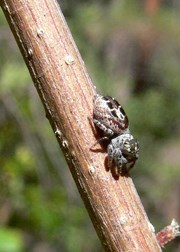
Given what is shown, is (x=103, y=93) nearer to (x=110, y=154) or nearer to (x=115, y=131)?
(x=115, y=131)

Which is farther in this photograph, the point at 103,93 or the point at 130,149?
the point at 103,93

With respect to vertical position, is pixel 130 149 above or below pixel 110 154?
below

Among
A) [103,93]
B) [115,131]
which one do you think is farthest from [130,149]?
[103,93]

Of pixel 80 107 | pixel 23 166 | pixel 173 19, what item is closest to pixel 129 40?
pixel 173 19

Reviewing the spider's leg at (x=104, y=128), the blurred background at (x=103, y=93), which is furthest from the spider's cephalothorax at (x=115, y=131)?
the blurred background at (x=103, y=93)

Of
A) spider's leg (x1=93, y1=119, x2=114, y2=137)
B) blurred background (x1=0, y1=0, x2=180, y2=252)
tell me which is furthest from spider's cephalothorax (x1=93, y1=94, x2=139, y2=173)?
blurred background (x1=0, y1=0, x2=180, y2=252)

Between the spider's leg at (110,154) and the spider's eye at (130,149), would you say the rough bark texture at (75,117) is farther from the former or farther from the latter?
the spider's eye at (130,149)

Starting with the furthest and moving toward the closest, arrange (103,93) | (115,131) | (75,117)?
(103,93)
(115,131)
(75,117)

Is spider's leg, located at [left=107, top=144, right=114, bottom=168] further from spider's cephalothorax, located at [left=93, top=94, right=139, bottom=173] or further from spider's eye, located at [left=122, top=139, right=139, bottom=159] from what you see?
spider's eye, located at [left=122, top=139, right=139, bottom=159]
